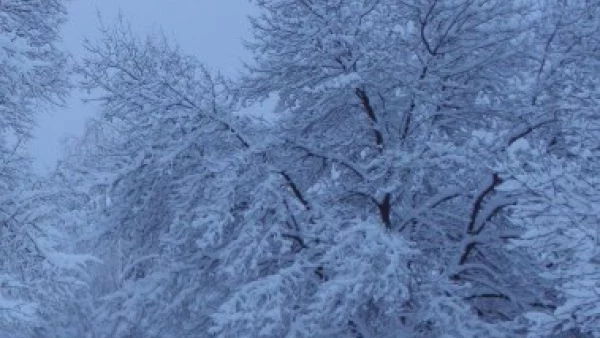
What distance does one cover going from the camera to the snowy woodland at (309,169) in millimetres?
5305

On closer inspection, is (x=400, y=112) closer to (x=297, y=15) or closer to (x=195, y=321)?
(x=297, y=15)

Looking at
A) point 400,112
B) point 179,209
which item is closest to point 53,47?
point 179,209

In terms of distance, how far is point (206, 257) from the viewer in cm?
630

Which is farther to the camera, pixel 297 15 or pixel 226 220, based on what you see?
pixel 297 15

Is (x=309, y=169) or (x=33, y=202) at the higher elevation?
(x=33, y=202)

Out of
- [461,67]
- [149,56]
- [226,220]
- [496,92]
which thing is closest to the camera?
[226,220]

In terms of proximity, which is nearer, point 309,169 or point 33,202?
point 33,202

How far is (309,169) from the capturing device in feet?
22.0

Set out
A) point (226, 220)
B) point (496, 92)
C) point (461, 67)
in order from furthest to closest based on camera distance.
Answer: point (496, 92), point (461, 67), point (226, 220)

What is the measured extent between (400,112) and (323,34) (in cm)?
124

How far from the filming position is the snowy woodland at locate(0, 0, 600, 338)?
5.30m

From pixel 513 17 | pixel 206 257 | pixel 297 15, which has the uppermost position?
pixel 297 15

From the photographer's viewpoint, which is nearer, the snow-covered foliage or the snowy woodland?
the snow-covered foliage

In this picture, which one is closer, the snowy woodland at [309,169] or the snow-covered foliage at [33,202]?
the snow-covered foliage at [33,202]
